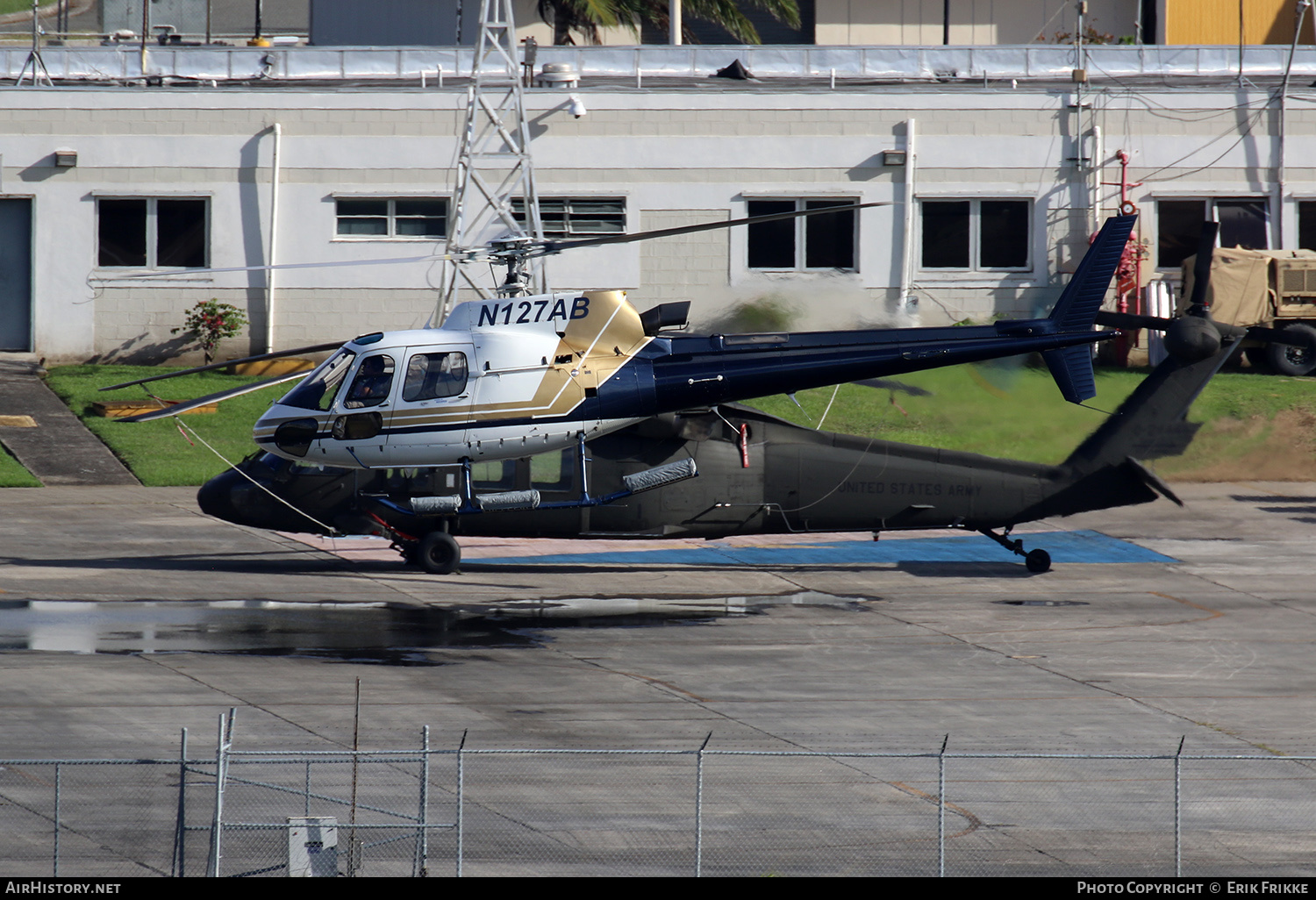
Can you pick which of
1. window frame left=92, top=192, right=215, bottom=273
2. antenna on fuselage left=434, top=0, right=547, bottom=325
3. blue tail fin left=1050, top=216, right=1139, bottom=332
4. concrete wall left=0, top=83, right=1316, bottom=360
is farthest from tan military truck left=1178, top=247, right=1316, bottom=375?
window frame left=92, top=192, right=215, bottom=273

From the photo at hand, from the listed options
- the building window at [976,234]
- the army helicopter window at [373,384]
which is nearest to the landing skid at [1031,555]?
the army helicopter window at [373,384]

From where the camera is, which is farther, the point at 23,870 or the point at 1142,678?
the point at 1142,678

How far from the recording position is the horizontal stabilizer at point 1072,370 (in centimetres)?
1947

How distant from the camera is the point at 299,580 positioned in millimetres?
20547

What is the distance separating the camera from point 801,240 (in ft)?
121

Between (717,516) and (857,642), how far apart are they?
3912 mm

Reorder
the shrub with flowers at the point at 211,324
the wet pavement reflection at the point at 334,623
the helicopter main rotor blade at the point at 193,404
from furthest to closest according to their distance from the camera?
the shrub with flowers at the point at 211,324
the helicopter main rotor blade at the point at 193,404
the wet pavement reflection at the point at 334,623

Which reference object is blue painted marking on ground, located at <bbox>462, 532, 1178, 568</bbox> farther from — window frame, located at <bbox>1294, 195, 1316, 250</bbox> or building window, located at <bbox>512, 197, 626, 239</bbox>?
window frame, located at <bbox>1294, 195, 1316, 250</bbox>

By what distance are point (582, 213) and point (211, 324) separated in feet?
31.3

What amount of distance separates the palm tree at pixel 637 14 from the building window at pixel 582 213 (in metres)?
9.69

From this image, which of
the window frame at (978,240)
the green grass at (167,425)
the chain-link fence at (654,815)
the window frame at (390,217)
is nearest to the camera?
the chain-link fence at (654,815)

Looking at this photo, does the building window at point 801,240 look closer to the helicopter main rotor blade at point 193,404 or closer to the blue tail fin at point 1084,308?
the blue tail fin at point 1084,308
